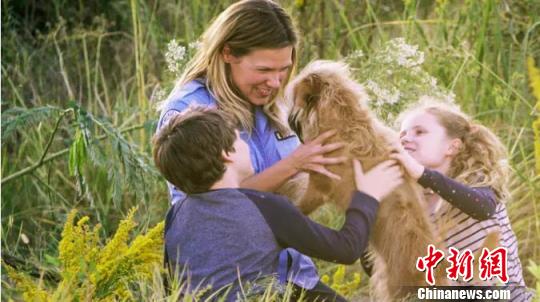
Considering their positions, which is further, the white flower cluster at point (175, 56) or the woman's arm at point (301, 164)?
the white flower cluster at point (175, 56)

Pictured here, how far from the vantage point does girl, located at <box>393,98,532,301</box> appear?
3.02 metres

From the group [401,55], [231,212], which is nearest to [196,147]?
[231,212]

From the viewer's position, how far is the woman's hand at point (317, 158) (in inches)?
114

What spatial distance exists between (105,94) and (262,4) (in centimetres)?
235

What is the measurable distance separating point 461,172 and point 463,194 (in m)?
0.12

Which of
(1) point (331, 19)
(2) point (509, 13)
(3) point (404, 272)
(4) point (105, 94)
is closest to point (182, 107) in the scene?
(3) point (404, 272)

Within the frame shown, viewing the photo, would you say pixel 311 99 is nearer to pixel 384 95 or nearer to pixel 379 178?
pixel 379 178

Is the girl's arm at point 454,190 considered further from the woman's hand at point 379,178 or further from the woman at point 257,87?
the woman at point 257,87

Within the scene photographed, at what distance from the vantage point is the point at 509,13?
177 inches

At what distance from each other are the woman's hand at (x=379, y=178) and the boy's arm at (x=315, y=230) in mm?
40

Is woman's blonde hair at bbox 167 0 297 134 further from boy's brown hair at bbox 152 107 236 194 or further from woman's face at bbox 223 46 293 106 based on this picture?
boy's brown hair at bbox 152 107 236 194

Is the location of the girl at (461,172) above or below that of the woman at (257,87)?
below

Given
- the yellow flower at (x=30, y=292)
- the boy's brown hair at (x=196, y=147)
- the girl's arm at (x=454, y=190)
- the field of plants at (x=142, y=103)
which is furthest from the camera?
the field of plants at (x=142, y=103)

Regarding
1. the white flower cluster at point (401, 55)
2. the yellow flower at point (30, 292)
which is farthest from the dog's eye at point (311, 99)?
the yellow flower at point (30, 292)
